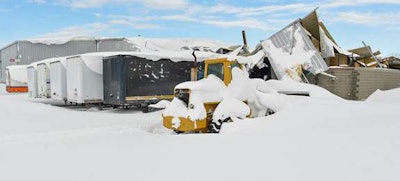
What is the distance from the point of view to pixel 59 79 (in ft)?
60.2

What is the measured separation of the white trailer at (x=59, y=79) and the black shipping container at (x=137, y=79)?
320 centimetres

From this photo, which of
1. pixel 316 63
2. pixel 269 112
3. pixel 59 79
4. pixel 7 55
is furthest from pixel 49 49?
pixel 269 112

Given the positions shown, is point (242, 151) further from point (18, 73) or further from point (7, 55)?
point (7, 55)

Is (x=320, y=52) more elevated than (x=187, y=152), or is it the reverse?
(x=320, y=52)

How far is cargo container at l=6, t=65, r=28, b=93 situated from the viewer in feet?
97.6

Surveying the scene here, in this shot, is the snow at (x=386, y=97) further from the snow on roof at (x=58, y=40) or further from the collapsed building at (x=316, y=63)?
the snow on roof at (x=58, y=40)

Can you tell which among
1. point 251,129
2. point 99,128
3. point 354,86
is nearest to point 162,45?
point 354,86

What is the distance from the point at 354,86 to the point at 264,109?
27.2ft

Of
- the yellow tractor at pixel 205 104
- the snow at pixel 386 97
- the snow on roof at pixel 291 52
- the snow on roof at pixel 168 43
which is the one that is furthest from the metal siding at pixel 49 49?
the yellow tractor at pixel 205 104

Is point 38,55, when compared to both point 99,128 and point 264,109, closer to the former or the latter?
point 99,128

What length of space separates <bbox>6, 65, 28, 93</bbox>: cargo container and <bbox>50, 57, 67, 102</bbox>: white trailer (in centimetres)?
1272

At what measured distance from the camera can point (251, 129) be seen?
8.07m

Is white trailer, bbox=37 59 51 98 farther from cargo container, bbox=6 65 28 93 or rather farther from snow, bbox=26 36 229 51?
snow, bbox=26 36 229 51

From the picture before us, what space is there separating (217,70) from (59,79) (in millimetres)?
11472
